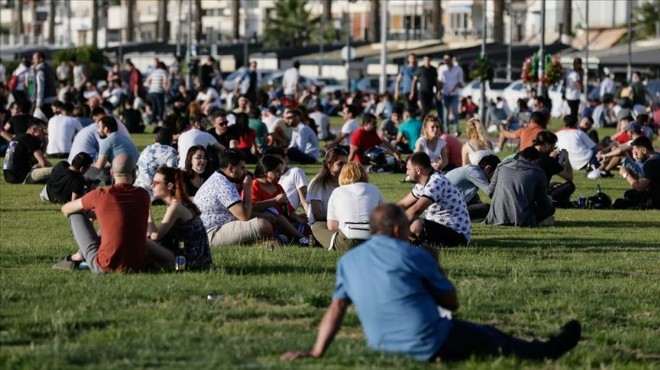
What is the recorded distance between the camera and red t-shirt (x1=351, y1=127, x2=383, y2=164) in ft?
85.7

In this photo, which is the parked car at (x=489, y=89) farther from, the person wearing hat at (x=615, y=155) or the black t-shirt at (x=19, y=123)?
the black t-shirt at (x=19, y=123)

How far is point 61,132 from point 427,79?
1232 centimetres

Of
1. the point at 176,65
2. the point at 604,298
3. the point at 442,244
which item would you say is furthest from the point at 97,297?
the point at 176,65

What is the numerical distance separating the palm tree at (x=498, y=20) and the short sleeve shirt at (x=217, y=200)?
62513mm

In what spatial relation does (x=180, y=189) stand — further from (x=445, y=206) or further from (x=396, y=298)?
(x=396, y=298)

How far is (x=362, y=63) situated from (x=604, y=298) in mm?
74829

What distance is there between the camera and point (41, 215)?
1997 cm

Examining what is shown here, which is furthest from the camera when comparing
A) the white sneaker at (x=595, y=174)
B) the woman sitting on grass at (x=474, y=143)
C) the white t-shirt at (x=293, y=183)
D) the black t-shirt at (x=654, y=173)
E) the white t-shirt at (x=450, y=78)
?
the white t-shirt at (x=450, y=78)

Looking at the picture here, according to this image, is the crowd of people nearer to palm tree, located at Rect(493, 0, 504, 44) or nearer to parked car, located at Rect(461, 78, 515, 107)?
parked car, located at Rect(461, 78, 515, 107)

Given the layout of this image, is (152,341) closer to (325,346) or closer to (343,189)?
(325,346)

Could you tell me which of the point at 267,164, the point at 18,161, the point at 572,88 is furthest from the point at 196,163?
the point at 572,88

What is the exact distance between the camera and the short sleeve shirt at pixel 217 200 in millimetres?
15258

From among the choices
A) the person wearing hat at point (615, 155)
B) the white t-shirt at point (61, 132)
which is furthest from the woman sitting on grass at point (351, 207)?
the white t-shirt at point (61, 132)

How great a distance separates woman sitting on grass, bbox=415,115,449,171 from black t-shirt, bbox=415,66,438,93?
46.9 ft
